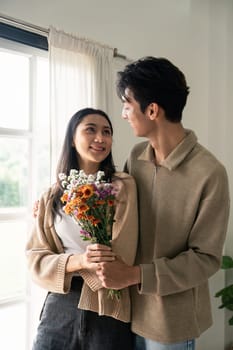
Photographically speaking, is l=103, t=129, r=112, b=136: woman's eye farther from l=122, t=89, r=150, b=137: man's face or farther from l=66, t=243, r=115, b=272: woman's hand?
l=66, t=243, r=115, b=272: woman's hand

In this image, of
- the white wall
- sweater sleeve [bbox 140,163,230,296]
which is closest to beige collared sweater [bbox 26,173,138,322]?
sweater sleeve [bbox 140,163,230,296]

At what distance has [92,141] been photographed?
59.3 inches

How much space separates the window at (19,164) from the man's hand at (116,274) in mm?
1022

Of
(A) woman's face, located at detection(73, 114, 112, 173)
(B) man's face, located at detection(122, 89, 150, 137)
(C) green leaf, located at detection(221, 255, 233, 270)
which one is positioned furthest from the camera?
(C) green leaf, located at detection(221, 255, 233, 270)

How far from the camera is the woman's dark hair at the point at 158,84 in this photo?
1315 millimetres

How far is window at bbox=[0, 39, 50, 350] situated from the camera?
6.86ft

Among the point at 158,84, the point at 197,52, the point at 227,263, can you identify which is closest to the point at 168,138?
the point at 158,84

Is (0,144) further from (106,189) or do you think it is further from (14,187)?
(106,189)

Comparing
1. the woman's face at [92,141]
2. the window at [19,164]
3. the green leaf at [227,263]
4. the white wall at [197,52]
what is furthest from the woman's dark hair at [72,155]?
the green leaf at [227,263]

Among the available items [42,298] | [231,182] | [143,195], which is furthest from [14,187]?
[231,182]

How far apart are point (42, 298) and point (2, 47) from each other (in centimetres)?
135

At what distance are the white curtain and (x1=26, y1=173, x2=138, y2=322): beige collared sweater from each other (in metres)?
0.66

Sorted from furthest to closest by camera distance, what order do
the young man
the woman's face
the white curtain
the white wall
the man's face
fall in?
1. the white wall
2. the white curtain
3. the woman's face
4. the man's face
5. the young man

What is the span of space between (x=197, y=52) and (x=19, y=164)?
1.68 metres
